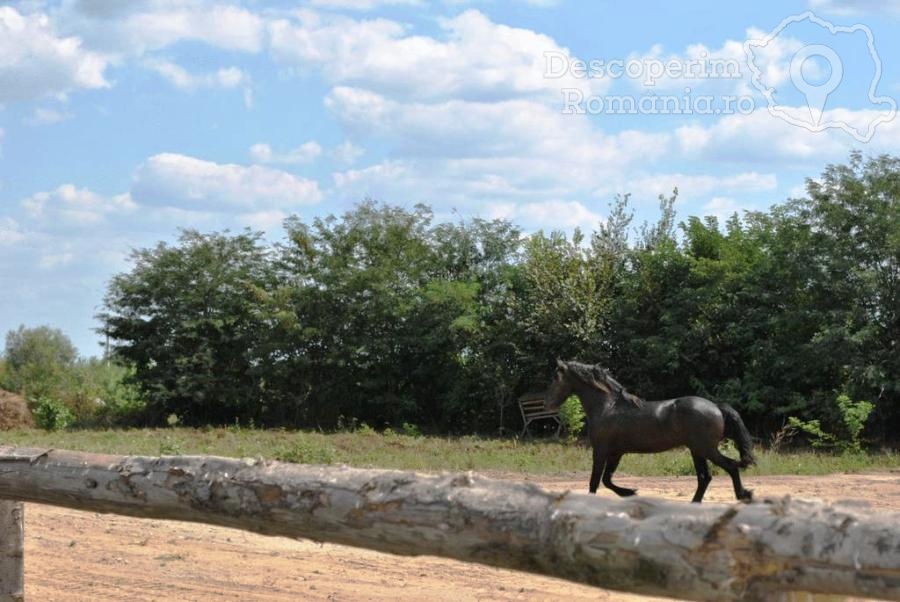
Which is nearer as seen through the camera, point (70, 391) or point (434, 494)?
point (434, 494)

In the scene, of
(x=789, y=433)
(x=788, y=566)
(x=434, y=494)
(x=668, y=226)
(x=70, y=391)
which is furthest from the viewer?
(x=70, y=391)

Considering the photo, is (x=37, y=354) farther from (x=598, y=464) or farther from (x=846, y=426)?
(x=598, y=464)

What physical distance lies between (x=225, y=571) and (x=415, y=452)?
1328 cm

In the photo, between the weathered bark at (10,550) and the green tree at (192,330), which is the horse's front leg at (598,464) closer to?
the weathered bark at (10,550)

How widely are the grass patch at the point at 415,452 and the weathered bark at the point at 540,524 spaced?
1181 cm

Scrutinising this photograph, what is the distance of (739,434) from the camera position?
35.6 feet

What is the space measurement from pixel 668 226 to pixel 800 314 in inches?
267

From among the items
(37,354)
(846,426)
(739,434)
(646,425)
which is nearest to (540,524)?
(739,434)

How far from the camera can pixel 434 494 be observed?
13.4 feet

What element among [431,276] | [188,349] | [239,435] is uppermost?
[431,276]

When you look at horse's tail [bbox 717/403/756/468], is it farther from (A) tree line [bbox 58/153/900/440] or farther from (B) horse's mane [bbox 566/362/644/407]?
(A) tree line [bbox 58/153/900/440]

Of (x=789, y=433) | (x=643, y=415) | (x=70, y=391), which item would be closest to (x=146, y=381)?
(x=70, y=391)

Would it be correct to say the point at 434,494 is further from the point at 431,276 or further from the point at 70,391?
the point at 70,391

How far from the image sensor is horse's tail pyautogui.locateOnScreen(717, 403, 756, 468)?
1079 cm
